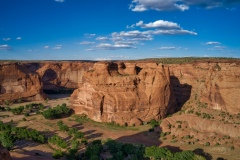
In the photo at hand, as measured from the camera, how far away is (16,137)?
1585 inches

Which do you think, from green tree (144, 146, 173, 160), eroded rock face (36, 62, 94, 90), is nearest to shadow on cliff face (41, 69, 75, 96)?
eroded rock face (36, 62, 94, 90)

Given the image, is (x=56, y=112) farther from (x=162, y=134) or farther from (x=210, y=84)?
(x=210, y=84)

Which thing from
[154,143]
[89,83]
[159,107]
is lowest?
[154,143]

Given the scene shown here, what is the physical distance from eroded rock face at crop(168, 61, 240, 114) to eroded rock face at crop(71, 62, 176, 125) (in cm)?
627

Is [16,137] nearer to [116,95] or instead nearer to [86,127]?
[86,127]

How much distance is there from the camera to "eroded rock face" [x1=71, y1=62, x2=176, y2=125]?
48.8m

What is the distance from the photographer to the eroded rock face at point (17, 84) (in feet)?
231

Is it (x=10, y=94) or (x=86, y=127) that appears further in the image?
(x=10, y=94)

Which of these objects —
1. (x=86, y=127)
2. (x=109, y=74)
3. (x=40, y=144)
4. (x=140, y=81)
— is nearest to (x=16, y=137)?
(x=40, y=144)

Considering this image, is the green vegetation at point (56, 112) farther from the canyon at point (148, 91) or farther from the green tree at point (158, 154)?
the green tree at point (158, 154)

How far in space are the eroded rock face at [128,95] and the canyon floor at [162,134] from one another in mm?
2092

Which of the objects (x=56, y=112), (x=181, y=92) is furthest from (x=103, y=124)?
(x=181, y=92)

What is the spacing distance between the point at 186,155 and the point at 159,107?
784 inches

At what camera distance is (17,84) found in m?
72.4
